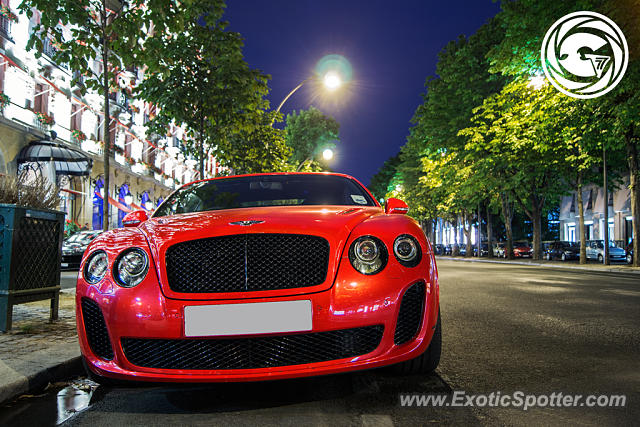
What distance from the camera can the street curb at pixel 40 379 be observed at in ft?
11.2

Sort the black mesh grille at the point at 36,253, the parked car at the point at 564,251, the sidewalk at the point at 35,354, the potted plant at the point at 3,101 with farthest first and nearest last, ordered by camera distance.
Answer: the parked car at the point at 564,251 → the potted plant at the point at 3,101 → the black mesh grille at the point at 36,253 → the sidewalk at the point at 35,354

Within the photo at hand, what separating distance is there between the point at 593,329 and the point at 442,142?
25.3m

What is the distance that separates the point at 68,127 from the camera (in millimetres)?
26906

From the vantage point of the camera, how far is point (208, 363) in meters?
3.03

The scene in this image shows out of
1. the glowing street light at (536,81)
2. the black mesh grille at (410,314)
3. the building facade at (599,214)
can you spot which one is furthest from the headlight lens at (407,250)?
the building facade at (599,214)

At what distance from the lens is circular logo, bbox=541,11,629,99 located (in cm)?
1546

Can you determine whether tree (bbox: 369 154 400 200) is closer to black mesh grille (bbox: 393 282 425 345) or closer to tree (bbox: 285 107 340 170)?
tree (bbox: 285 107 340 170)

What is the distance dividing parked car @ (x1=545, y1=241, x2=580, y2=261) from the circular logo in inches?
864

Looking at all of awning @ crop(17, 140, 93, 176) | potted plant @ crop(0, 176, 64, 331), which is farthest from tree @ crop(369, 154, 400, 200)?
potted plant @ crop(0, 176, 64, 331)

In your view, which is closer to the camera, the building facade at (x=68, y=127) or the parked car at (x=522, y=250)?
the building facade at (x=68, y=127)

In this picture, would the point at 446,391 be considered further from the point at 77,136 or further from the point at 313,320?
the point at 77,136

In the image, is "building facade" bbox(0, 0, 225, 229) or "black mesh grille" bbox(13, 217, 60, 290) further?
"building facade" bbox(0, 0, 225, 229)

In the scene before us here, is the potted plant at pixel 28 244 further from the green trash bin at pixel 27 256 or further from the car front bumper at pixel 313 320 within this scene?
the car front bumper at pixel 313 320

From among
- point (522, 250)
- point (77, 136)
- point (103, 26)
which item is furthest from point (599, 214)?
point (103, 26)
